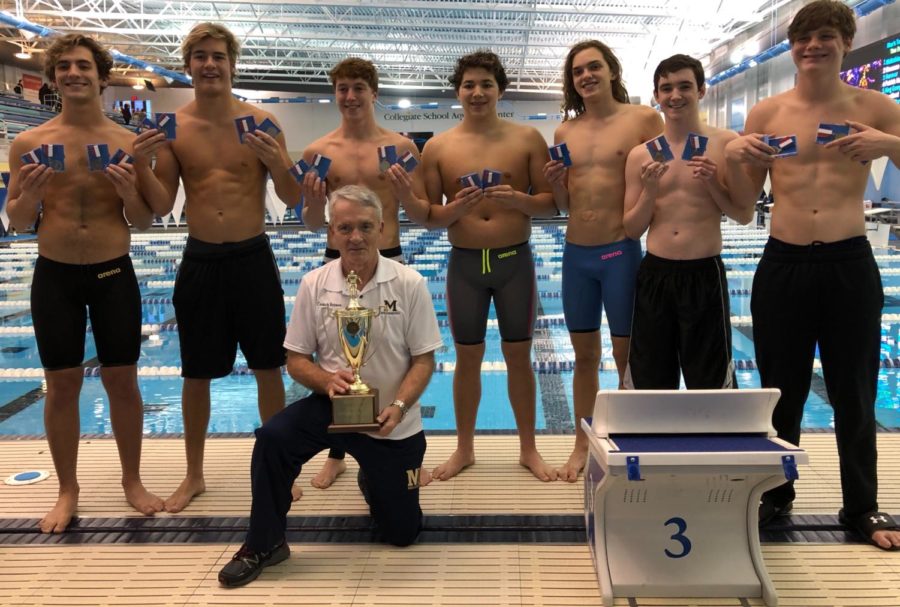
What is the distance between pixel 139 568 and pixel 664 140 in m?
2.51

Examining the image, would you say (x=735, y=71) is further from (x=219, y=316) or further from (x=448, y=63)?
(x=219, y=316)

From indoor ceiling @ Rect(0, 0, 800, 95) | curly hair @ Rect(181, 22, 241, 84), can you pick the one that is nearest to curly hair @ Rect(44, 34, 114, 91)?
curly hair @ Rect(181, 22, 241, 84)

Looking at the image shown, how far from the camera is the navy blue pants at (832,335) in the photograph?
249cm

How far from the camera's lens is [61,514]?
280 cm

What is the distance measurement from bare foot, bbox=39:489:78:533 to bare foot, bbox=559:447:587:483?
2.11 m

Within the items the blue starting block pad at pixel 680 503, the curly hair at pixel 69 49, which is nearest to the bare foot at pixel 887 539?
the blue starting block pad at pixel 680 503

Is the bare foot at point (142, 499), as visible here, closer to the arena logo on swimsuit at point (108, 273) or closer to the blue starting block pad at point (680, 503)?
the arena logo on swimsuit at point (108, 273)

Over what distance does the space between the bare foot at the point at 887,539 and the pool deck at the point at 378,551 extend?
37 mm

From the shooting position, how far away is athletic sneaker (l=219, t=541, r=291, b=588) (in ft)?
7.60

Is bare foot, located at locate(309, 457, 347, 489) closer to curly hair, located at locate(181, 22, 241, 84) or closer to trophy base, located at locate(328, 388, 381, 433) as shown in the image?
trophy base, located at locate(328, 388, 381, 433)

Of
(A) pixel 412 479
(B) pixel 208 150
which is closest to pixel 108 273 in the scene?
(B) pixel 208 150

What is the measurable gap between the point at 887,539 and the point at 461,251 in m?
2.02

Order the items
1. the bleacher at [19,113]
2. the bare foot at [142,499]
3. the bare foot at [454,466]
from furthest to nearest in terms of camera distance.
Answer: the bleacher at [19,113], the bare foot at [454,466], the bare foot at [142,499]

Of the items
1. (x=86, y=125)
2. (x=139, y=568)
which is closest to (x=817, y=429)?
(x=139, y=568)
